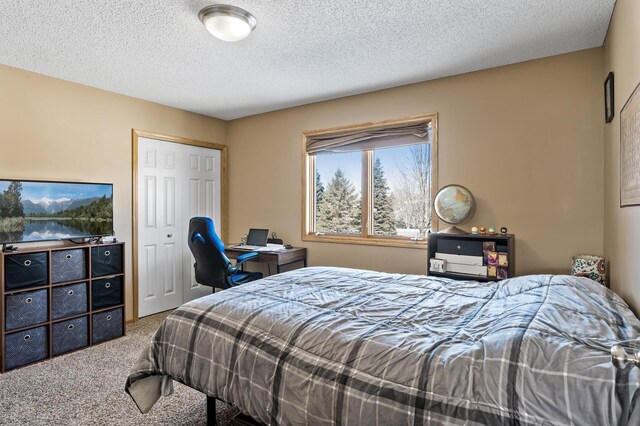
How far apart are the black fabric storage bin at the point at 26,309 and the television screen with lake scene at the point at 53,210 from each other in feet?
1.60

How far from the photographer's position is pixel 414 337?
4.56 feet

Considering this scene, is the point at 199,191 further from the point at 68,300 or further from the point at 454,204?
the point at 454,204

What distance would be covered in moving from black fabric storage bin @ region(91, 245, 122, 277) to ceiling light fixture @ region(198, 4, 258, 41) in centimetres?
234

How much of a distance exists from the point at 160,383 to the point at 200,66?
2.45 metres

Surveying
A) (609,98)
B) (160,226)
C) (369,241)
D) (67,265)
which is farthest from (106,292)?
(609,98)

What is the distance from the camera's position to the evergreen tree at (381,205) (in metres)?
3.72

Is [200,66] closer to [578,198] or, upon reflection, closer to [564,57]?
[564,57]

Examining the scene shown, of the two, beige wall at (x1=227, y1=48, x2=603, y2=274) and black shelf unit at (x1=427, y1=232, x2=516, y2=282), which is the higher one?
beige wall at (x1=227, y1=48, x2=603, y2=274)

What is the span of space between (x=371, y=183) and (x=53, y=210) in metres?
3.06

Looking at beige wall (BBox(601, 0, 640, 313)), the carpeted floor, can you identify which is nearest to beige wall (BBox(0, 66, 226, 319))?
the carpeted floor

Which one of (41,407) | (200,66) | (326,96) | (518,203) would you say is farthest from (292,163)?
(41,407)

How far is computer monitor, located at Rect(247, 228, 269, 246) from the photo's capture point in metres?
4.29

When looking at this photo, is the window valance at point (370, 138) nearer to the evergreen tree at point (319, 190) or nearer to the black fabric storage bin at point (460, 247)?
the evergreen tree at point (319, 190)

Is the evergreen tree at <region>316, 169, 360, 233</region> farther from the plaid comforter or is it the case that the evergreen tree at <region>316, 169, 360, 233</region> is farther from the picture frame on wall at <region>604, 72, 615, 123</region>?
the picture frame on wall at <region>604, 72, 615, 123</region>
